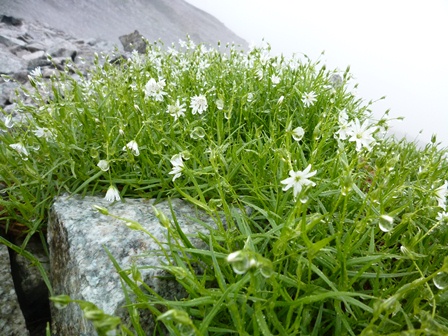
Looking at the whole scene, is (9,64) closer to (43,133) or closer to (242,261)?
(43,133)

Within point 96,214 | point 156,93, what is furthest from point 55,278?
point 156,93

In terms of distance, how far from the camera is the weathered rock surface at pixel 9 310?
185 centimetres

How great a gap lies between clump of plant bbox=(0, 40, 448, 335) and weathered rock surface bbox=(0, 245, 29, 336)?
0.36 meters

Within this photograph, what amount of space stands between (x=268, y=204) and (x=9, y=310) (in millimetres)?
1627

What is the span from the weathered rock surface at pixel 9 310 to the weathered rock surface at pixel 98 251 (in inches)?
7.4

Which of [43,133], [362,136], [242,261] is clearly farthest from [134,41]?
[242,261]

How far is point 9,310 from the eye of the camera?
1.88 metres

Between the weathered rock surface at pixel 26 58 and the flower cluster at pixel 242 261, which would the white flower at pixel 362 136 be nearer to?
the flower cluster at pixel 242 261

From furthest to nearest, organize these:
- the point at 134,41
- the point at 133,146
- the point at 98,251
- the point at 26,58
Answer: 1. the point at 134,41
2. the point at 26,58
3. the point at 133,146
4. the point at 98,251

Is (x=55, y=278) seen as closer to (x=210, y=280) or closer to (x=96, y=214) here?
(x=96, y=214)

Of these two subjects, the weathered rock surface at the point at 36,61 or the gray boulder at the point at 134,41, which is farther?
the gray boulder at the point at 134,41

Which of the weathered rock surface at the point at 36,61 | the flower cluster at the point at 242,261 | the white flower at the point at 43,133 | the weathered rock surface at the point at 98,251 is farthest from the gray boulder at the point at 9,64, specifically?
the flower cluster at the point at 242,261

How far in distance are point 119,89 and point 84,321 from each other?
7.05 ft

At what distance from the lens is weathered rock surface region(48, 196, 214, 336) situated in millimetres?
1600
